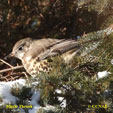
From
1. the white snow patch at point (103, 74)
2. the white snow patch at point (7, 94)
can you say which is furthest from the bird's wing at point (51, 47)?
the white snow patch at point (7, 94)

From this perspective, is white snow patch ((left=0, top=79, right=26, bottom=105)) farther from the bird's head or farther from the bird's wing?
the bird's head

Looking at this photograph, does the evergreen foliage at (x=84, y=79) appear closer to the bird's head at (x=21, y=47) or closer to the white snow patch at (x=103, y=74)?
the white snow patch at (x=103, y=74)

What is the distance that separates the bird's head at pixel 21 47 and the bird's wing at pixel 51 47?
8.6 inches

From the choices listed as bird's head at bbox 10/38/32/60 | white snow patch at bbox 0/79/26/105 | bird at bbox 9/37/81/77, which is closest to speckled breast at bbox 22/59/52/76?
bird at bbox 9/37/81/77

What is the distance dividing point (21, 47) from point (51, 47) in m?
0.51

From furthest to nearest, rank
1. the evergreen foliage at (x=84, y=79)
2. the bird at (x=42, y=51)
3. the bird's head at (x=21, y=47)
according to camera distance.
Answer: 1. the bird's head at (x=21, y=47)
2. the bird at (x=42, y=51)
3. the evergreen foliage at (x=84, y=79)

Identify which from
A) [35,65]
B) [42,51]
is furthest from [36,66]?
[42,51]

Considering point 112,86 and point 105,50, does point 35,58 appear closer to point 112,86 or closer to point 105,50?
point 105,50

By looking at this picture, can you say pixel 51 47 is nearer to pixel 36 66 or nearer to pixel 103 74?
pixel 36 66

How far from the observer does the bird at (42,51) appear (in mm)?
2693

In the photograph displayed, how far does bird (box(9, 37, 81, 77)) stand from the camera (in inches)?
106

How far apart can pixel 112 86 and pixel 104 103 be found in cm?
11

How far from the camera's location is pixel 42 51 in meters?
2.87

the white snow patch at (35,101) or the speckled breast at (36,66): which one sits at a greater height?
the speckled breast at (36,66)
